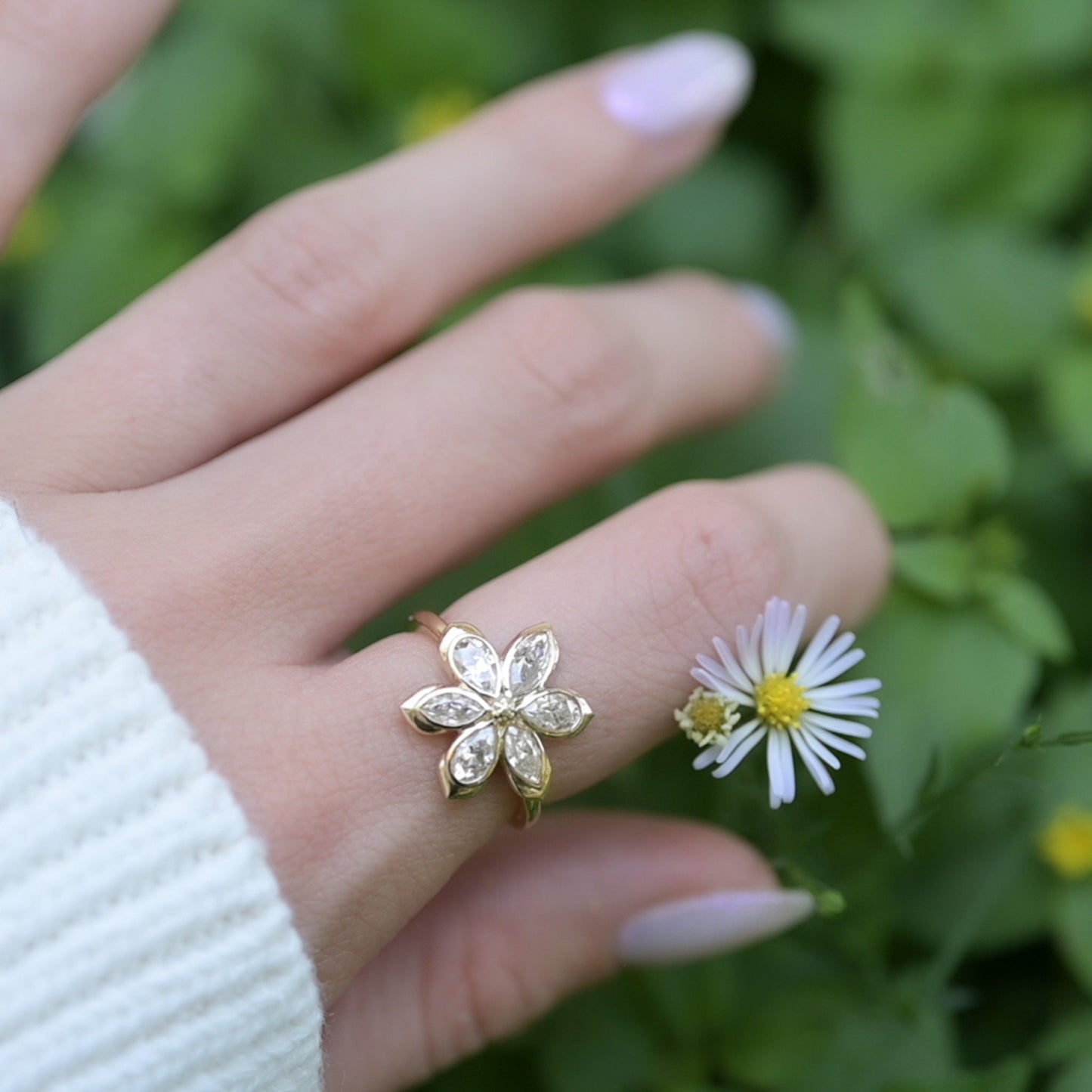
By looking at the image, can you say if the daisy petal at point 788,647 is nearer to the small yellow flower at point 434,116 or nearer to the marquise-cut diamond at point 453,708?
the marquise-cut diamond at point 453,708

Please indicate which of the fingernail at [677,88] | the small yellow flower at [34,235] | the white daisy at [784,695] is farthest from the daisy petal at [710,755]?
the small yellow flower at [34,235]

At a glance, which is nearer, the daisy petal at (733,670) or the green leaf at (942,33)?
the daisy petal at (733,670)

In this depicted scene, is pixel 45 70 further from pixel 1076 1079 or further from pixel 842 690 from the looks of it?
pixel 1076 1079

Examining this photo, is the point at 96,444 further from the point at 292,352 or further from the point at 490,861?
the point at 490,861

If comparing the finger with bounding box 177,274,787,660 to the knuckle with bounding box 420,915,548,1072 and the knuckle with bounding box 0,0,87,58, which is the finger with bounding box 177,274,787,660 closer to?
the knuckle with bounding box 420,915,548,1072

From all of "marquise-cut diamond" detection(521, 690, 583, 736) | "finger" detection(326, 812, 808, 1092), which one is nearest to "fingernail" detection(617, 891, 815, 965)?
"finger" detection(326, 812, 808, 1092)

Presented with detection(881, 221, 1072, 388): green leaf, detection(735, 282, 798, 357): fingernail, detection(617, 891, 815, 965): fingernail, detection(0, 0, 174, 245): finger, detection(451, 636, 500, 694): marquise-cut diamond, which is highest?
detection(0, 0, 174, 245): finger

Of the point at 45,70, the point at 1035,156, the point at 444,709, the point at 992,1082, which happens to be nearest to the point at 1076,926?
the point at 992,1082
